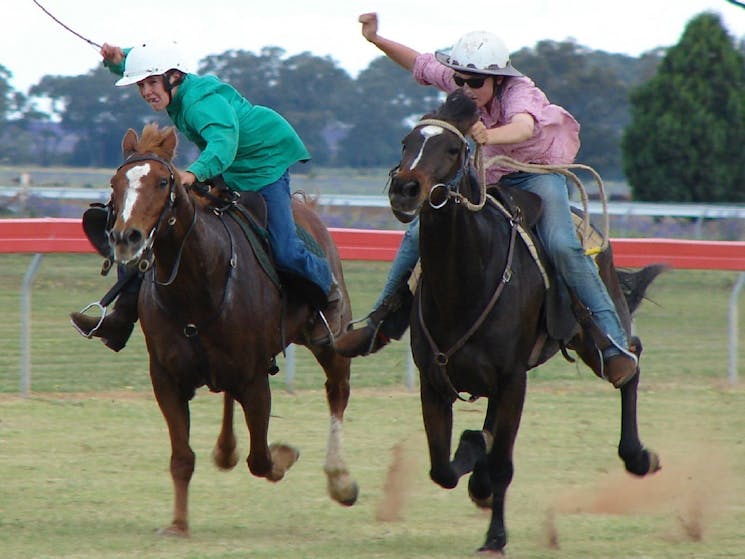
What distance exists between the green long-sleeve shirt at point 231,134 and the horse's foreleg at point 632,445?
2.45m

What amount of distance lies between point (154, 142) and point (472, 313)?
1.83m

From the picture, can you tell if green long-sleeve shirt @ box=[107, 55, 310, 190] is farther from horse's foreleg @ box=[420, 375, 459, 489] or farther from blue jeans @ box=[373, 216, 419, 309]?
horse's foreleg @ box=[420, 375, 459, 489]

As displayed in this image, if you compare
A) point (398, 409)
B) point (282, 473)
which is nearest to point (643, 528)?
point (282, 473)

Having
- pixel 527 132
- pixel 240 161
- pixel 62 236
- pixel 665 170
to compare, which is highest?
pixel 527 132

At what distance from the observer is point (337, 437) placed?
953 centimetres

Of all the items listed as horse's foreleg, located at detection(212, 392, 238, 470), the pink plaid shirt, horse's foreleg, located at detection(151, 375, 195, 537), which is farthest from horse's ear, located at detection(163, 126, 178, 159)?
horse's foreleg, located at detection(212, 392, 238, 470)

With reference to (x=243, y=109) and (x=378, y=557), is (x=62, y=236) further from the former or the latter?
(x=378, y=557)

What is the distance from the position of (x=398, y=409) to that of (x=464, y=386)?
5091 millimetres

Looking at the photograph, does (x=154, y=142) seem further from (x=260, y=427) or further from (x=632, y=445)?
(x=632, y=445)

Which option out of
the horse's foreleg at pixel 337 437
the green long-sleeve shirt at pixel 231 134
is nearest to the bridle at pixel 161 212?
the green long-sleeve shirt at pixel 231 134

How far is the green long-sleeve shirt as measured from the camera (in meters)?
A: 8.19

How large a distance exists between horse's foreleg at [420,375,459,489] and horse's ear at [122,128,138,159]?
6.31 feet

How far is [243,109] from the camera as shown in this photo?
29.8ft

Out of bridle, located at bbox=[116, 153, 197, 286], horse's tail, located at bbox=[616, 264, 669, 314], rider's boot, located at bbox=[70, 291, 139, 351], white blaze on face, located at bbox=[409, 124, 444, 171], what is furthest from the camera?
horse's tail, located at bbox=[616, 264, 669, 314]
